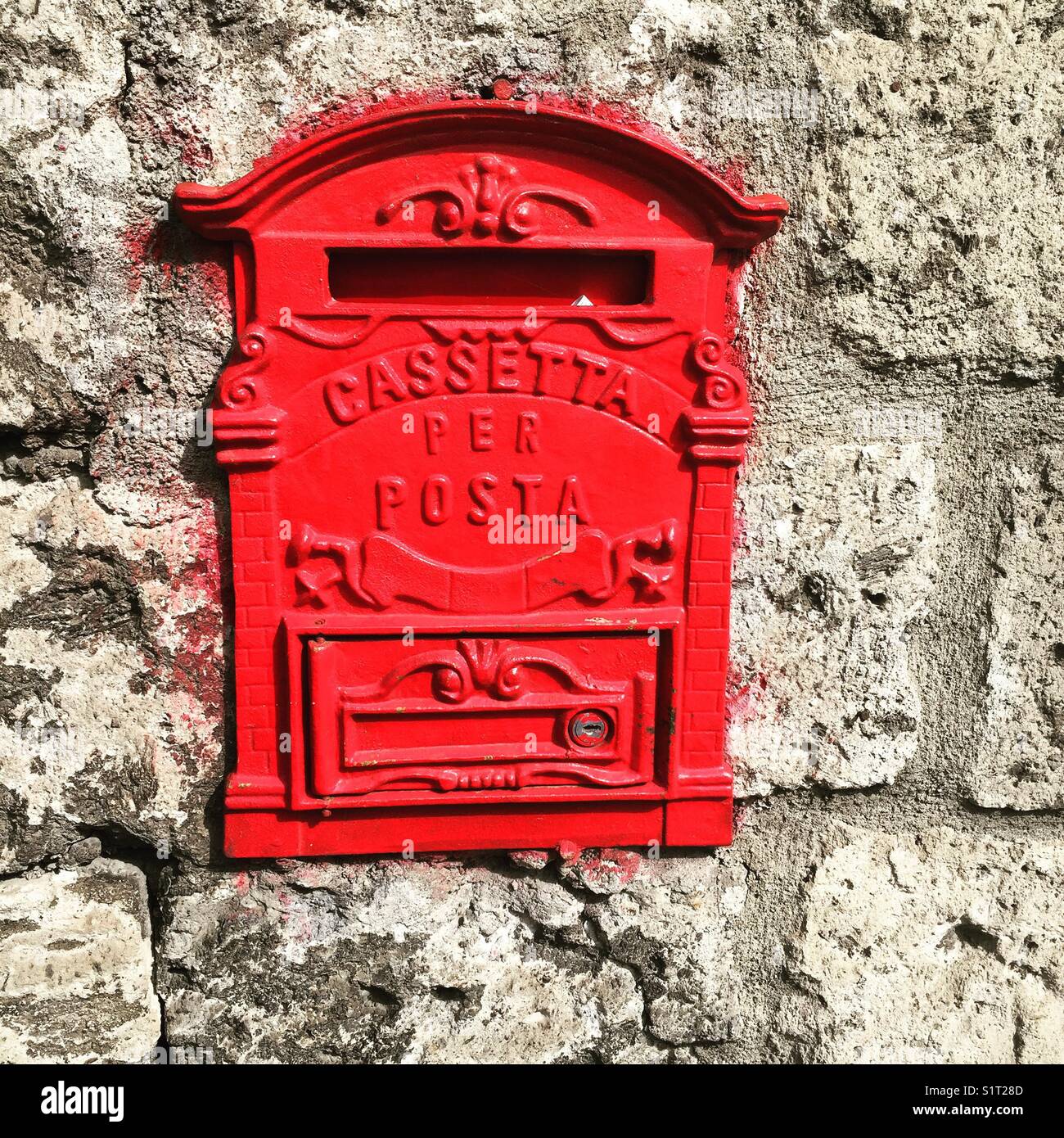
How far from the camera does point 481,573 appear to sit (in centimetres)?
98

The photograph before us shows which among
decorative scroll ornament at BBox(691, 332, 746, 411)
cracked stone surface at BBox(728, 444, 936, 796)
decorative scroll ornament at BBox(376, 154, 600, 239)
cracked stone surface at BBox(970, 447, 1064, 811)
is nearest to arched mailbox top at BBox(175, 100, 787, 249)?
decorative scroll ornament at BBox(376, 154, 600, 239)

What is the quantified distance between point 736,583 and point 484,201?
0.48 metres

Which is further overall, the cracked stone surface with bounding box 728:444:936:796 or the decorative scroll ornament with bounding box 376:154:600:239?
the cracked stone surface with bounding box 728:444:936:796

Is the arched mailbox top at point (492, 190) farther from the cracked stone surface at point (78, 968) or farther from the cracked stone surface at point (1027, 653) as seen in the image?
the cracked stone surface at point (78, 968)

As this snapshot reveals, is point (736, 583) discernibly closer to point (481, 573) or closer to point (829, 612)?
point (829, 612)

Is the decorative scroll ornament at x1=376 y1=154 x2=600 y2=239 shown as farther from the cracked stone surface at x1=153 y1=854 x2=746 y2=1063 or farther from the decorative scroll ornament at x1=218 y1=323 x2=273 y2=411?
the cracked stone surface at x1=153 y1=854 x2=746 y2=1063

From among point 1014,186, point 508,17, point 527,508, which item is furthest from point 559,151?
point 1014,186

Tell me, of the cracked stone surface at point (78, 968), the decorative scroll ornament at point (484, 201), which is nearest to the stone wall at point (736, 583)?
the cracked stone surface at point (78, 968)

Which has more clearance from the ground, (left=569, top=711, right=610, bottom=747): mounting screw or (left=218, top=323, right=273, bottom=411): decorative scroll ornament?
(left=218, top=323, right=273, bottom=411): decorative scroll ornament

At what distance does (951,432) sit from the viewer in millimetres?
1033

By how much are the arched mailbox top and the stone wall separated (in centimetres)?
7

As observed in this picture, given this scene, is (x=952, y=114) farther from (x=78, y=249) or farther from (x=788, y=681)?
(x=78, y=249)

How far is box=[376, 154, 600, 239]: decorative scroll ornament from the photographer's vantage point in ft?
2.99

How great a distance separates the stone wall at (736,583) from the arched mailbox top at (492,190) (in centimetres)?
7
